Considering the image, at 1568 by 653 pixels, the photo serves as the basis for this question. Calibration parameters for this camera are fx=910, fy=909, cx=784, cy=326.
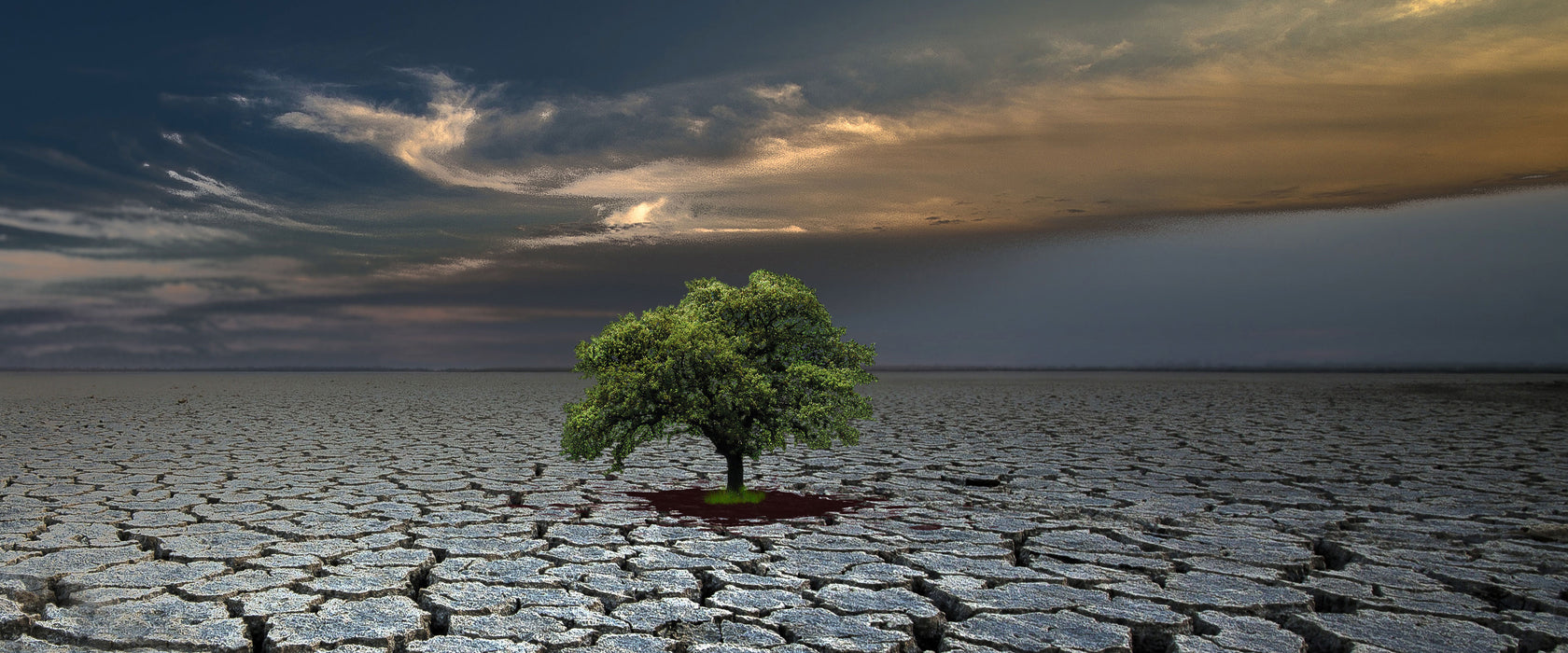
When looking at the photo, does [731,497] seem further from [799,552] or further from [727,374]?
[799,552]

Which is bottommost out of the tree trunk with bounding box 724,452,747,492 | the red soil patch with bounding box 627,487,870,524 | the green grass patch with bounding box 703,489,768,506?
the red soil patch with bounding box 627,487,870,524

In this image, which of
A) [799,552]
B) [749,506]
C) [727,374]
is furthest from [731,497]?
[799,552]

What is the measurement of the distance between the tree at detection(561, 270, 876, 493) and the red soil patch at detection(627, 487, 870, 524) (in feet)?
0.84

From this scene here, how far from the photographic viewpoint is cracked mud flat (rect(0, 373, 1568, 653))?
128 inches

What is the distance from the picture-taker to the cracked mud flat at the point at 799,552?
3.26m

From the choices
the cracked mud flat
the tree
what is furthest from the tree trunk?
the cracked mud flat

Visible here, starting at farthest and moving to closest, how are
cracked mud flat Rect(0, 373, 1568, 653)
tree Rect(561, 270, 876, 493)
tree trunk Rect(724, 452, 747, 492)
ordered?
tree trunk Rect(724, 452, 747, 492) < tree Rect(561, 270, 876, 493) < cracked mud flat Rect(0, 373, 1568, 653)

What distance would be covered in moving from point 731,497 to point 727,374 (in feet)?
3.17

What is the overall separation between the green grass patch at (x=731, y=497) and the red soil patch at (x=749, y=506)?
3 centimetres

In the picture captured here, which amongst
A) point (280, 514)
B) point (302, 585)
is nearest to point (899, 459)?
point (280, 514)

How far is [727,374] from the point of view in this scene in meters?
5.40

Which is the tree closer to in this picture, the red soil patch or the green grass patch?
the green grass patch

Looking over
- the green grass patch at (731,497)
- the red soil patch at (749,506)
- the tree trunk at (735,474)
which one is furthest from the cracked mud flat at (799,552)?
the tree trunk at (735,474)

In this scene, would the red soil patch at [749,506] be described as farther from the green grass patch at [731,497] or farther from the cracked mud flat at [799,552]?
the cracked mud flat at [799,552]
